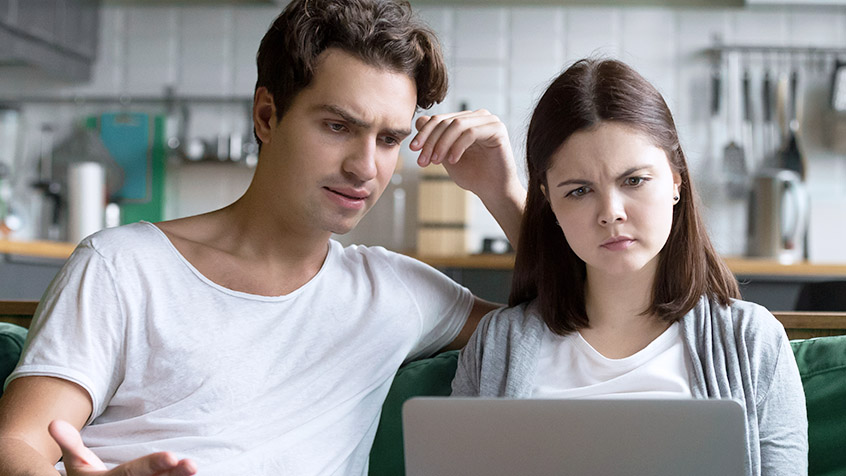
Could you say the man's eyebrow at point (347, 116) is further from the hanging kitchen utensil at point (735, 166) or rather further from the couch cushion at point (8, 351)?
the hanging kitchen utensil at point (735, 166)

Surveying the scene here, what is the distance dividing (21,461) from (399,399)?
585 mm

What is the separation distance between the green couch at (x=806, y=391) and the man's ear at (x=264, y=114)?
46cm

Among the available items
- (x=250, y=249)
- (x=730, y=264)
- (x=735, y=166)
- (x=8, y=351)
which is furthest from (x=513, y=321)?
(x=735, y=166)

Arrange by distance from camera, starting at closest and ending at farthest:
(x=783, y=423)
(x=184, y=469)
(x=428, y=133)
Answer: (x=184, y=469) → (x=783, y=423) → (x=428, y=133)

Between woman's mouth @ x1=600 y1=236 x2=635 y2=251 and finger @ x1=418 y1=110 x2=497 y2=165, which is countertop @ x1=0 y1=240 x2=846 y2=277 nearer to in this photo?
finger @ x1=418 y1=110 x2=497 y2=165

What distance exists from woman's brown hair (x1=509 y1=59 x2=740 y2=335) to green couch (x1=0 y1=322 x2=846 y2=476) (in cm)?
16

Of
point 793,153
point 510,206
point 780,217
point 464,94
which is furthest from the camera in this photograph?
point 464,94

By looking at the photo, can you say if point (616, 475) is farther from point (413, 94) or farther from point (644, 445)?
point (413, 94)

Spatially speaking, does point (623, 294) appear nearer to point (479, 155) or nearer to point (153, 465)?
point (479, 155)

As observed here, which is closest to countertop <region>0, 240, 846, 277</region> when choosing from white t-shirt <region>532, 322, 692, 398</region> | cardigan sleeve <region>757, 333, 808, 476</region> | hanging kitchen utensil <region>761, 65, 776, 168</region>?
hanging kitchen utensil <region>761, 65, 776, 168</region>

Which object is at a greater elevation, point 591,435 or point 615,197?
point 615,197

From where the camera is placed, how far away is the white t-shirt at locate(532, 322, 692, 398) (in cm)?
123

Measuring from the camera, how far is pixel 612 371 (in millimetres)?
1263

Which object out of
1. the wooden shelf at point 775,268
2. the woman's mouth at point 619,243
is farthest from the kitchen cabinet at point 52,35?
the woman's mouth at point 619,243
